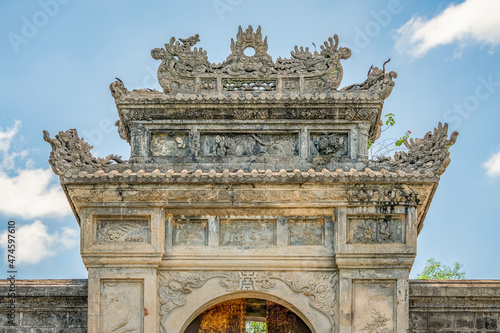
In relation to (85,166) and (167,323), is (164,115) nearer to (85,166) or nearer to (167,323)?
(85,166)

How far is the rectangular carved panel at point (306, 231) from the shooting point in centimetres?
1594

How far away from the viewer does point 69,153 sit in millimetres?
16078

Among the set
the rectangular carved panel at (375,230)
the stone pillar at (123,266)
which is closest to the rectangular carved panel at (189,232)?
the stone pillar at (123,266)

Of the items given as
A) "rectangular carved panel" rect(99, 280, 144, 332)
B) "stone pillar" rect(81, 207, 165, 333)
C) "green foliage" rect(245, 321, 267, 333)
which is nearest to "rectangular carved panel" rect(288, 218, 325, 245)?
"stone pillar" rect(81, 207, 165, 333)

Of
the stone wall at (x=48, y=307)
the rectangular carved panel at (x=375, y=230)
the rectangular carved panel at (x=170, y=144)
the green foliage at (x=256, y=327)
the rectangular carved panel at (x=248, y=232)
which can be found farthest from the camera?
the green foliage at (x=256, y=327)

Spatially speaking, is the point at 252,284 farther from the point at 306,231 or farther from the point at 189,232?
the point at 189,232

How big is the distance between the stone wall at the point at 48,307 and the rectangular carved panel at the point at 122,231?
1165 millimetres

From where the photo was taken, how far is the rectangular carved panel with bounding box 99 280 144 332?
15547 millimetres

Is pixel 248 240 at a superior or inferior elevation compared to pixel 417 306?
superior

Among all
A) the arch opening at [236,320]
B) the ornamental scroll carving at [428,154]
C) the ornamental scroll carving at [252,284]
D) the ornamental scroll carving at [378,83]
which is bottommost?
the arch opening at [236,320]

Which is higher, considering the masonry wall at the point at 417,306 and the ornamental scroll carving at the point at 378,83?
the ornamental scroll carving at the point at 378,83

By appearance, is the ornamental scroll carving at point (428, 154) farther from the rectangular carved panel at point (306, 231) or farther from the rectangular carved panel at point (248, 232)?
the rectangular carved panel at point (248, 232)

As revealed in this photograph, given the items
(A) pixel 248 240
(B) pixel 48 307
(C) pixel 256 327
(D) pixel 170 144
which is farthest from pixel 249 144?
(C) pixel 256 327

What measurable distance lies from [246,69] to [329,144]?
8.17 feet
